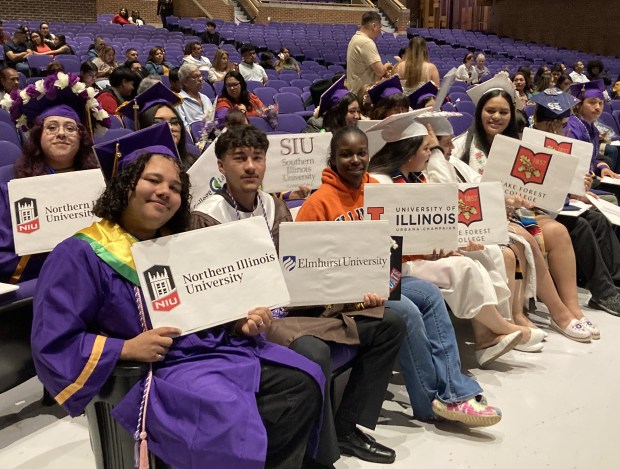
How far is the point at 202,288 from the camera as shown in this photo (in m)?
1.77

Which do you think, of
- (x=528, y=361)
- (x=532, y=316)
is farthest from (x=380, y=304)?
(x=532, y=316)

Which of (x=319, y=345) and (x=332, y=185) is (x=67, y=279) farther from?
(x=332, y=185)

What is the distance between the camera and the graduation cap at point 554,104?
12.9 ft

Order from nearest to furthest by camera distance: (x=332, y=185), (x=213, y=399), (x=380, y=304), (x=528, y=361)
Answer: (x=213, y=399), (x=380, y=304), (x=332, y=185), (x=528, y=361)

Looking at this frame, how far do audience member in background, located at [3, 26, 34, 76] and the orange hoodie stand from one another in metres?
7.20

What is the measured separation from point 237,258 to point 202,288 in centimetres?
15

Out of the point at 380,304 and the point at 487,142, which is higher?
the point at 487,142

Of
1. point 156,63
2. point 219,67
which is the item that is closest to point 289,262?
point 219,67

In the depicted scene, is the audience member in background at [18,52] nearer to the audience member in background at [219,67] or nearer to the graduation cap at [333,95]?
the audience member in background at [219,67]

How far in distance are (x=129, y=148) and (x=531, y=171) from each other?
2.39m

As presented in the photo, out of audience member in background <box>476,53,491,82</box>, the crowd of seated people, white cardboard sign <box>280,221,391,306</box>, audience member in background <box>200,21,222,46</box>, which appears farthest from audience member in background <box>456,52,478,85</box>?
white cardboard sign <box>280,221,391,306</box>

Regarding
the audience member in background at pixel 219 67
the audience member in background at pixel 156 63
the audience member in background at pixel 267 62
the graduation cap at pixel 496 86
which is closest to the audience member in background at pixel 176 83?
the audience member in background at pixel 219 67

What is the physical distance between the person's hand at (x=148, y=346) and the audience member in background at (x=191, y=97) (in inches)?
138

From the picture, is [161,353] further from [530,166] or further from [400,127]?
[530,166]
